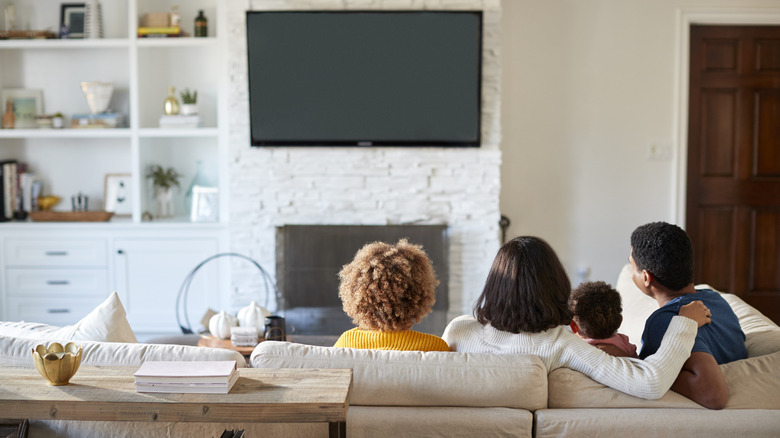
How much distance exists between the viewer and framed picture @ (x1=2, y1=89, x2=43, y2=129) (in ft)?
15.5

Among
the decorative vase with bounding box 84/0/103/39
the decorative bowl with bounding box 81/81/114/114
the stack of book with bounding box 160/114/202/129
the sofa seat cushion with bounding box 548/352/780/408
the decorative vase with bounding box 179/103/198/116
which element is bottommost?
the sofa seat cushion with bounding box 548/352/780/408

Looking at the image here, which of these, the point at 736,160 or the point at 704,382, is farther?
the point at 736,160

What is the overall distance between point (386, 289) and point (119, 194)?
3.30m

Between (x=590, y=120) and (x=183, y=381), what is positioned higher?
(x=590, y=120)

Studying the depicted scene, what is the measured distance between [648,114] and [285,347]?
3.52 meters

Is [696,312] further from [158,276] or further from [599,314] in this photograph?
[158,276]

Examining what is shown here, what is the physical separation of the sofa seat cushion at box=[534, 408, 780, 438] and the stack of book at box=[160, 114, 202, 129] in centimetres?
331

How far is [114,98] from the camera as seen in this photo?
475 cm

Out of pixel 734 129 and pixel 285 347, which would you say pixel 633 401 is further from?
pixel 734 129

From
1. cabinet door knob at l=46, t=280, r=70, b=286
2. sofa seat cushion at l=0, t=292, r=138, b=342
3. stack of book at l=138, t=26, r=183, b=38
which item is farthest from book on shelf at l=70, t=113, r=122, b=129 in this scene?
sofa seat cushion at l=0, t=292, r=138, b=342

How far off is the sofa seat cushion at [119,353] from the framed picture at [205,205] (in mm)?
2680

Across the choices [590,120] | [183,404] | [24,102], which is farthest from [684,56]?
[24,102]

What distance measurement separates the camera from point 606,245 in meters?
4.71

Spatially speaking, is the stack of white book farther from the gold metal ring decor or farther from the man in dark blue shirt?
the man in dark blue shirt
